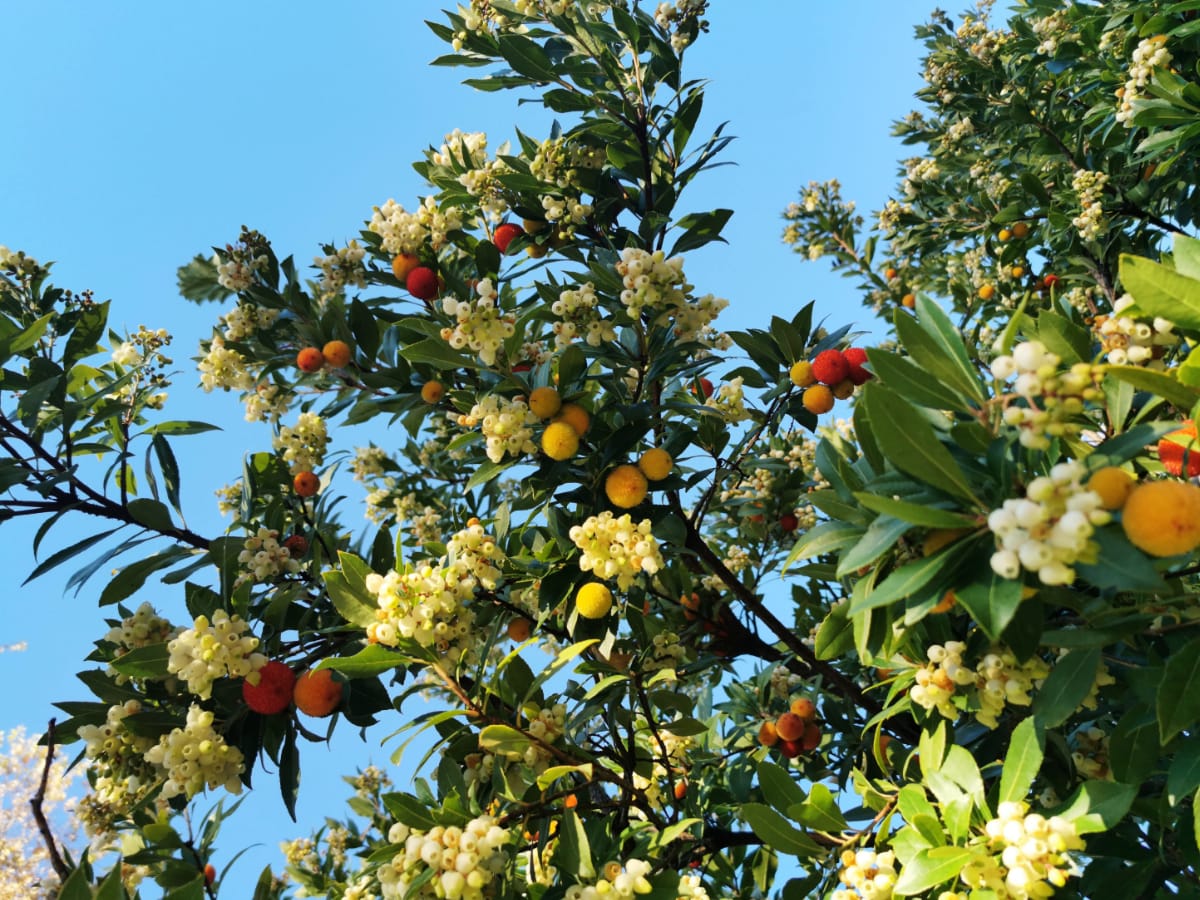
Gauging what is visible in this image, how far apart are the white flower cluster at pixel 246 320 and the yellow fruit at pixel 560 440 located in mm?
1657

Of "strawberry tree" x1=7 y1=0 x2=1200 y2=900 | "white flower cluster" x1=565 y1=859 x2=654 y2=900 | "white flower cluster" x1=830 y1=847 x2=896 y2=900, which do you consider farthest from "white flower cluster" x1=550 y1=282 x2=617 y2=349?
"white flower cluster" x1=830 y1=847 x2=896 y2=900

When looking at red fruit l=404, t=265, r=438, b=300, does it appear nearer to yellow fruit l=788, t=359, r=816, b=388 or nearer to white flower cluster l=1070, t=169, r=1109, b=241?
yellow fruit l=788, t=359, r=816, b=388

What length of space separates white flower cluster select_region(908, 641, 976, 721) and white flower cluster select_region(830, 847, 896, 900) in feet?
1.13

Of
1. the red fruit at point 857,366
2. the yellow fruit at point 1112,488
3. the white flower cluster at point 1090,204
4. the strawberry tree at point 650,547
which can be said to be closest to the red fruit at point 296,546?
the strawberry tree at point 650,547

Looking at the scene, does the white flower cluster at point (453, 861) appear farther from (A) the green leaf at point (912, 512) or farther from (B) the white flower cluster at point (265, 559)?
(B) the white flower cluster at point (265, 559)

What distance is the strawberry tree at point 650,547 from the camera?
56.1 inches

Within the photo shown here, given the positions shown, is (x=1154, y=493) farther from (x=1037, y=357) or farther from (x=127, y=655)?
(x=127, y=655)

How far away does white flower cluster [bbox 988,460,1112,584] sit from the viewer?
113 centimetres

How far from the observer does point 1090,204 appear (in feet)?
14.6

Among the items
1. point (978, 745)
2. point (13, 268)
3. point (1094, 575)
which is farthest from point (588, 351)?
point (13, 268)

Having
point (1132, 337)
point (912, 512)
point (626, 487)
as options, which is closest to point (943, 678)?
point (912, 512)

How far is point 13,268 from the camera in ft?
10.9

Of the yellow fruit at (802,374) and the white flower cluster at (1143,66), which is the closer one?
the yellow fruit at (802,374)

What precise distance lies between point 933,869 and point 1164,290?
1.19 meters
